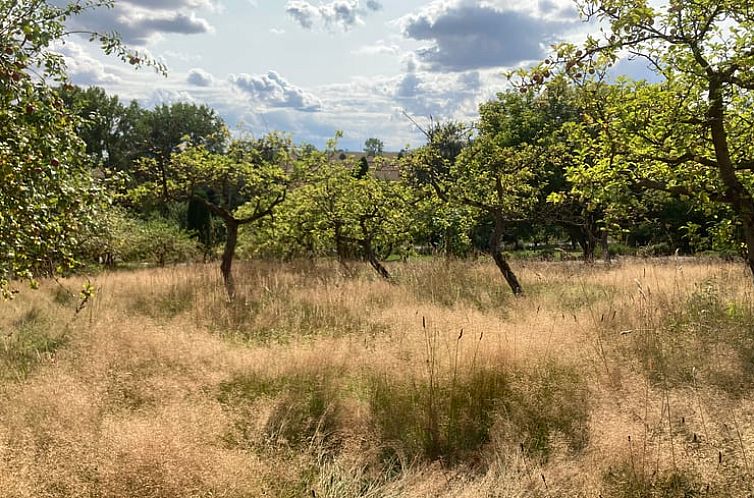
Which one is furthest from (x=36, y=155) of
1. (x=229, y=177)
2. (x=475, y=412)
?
(x=229, y=177)

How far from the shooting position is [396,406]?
4.48 metres

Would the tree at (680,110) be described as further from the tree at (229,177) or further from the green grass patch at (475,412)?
the tree at (229,177)

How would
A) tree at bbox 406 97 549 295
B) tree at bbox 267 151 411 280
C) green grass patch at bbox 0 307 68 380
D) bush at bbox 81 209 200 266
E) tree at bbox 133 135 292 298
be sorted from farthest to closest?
bush at bbox 81 209 200 266, tree at bbox 267 151 411 280, tree at bbox 133 135 292 298, tree at bbox 406 97 549 295, green grass patch at bbox 0 307 68 380

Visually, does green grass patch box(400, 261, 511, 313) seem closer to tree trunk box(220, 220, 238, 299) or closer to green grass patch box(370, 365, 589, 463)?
green grass patch box(370, 365, 589, 463)

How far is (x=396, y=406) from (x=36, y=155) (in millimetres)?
3232

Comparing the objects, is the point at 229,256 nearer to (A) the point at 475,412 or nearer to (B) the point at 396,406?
(B) the point at 396,406

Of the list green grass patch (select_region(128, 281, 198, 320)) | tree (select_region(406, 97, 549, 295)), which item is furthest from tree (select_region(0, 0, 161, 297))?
tree (select_region(406, 97, 549, 295))

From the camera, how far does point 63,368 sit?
17.4ft

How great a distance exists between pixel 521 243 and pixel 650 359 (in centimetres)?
2921

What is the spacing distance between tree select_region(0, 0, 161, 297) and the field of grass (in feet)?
4.47

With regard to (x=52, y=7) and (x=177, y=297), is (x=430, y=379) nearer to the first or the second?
(x=52, y=7)

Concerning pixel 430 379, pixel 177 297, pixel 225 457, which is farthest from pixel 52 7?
pixel 177 297

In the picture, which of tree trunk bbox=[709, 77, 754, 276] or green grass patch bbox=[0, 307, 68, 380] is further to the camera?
green grass patch bbox=[0, 307, 68, 380]

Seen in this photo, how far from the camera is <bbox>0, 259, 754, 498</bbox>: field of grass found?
337 centimetres
